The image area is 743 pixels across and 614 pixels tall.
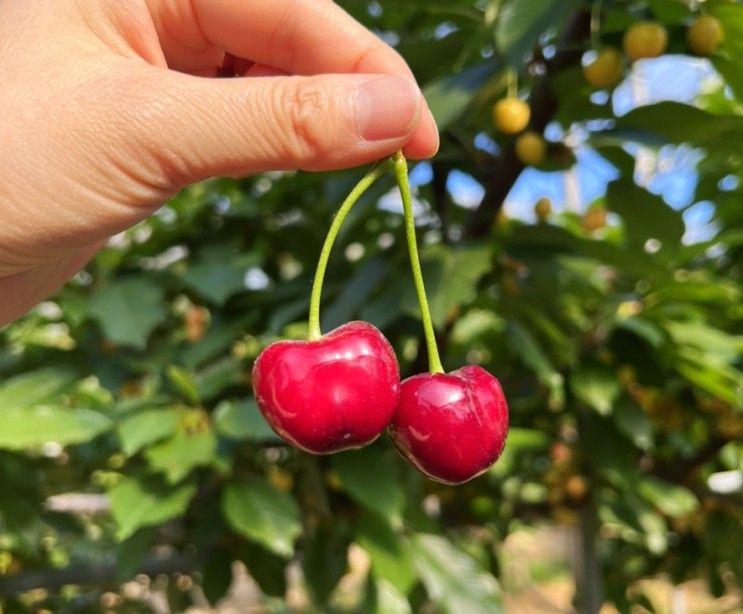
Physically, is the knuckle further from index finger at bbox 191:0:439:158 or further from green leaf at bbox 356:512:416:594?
green leaf at bbox 356:512:416:594

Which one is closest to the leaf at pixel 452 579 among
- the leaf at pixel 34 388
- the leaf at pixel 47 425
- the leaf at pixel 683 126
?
the leaf at pixel 47 425

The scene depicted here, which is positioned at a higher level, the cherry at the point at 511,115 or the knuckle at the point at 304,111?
the knuckle at the point at 304,111

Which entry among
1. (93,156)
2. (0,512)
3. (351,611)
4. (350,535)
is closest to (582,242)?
(350,535)

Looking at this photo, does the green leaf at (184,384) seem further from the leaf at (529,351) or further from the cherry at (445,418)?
the cherry at (445,418)

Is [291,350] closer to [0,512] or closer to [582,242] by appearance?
Result: [582,242]

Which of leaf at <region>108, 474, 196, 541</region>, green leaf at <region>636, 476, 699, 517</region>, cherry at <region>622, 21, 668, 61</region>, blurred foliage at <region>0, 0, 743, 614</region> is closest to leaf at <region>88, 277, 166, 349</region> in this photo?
blurred foliage at <region>0, 0, 743, 614</region>

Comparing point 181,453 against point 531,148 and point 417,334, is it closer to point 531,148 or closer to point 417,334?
point 417,334

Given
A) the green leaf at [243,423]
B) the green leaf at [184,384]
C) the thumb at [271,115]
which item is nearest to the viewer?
the thumb at [271,115]
